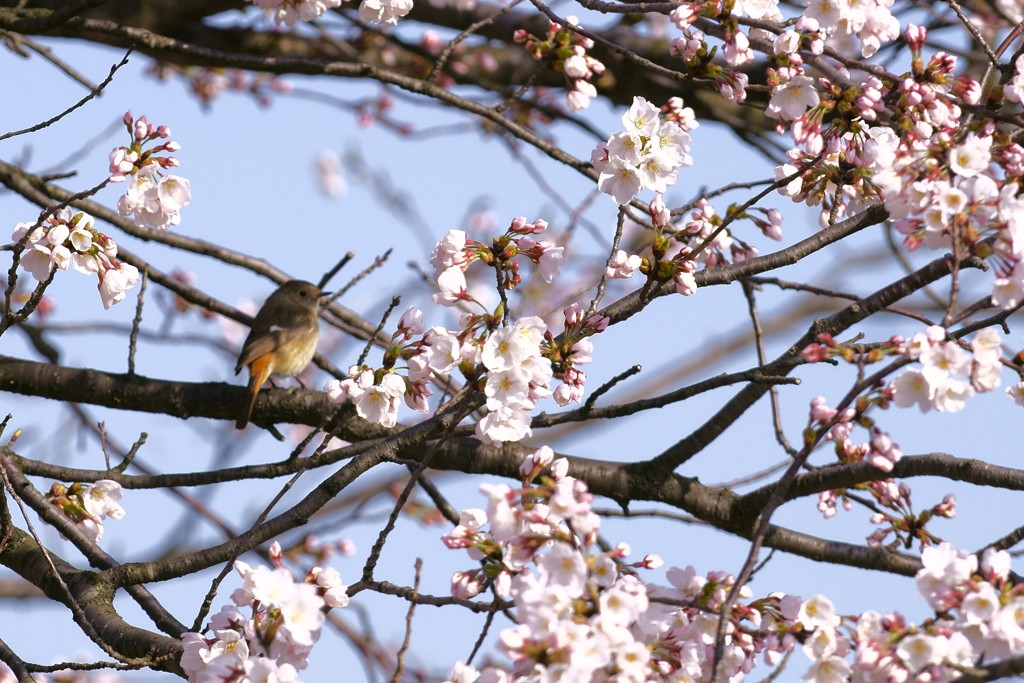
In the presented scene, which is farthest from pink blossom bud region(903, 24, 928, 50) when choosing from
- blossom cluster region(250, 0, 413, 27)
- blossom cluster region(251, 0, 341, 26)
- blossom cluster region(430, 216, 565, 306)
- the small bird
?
the small bird

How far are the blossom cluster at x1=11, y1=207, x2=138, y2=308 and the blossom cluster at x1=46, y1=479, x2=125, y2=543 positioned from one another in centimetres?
76

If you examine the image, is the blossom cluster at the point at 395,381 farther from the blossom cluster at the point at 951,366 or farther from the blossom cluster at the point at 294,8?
the blossom cluster at the point at 294,8

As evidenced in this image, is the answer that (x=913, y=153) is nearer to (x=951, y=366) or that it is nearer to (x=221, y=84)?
(x=951, y=366)

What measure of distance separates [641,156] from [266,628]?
1.59m

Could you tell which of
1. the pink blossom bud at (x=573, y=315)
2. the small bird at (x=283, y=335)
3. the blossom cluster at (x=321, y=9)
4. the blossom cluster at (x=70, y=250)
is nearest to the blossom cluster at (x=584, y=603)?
the pink blossom bud at (x=573, y=315)

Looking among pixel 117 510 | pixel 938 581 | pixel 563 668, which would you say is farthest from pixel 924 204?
pixel 117 510

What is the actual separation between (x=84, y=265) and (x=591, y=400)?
157 centimetres

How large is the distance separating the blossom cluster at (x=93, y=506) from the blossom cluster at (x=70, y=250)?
76cm

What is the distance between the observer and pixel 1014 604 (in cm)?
225

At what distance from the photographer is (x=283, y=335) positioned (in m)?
6.51

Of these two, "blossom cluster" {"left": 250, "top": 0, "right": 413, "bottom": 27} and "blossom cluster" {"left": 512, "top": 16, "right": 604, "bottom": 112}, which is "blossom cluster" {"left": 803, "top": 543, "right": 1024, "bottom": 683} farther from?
"blossom cluster" {"left": 250, "top": 0, "right": 413, "bottom": 27}

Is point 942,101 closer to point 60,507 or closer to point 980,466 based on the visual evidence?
point 980,466

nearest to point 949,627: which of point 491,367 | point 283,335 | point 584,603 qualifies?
point 584,603

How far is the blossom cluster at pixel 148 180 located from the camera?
130 inches
